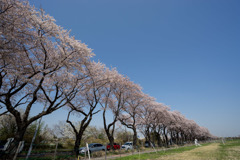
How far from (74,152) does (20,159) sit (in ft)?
15.4

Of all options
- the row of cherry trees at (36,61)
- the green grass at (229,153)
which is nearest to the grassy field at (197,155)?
the green grass at (229,153)

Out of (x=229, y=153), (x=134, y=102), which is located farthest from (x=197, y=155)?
(x=134, y=102)

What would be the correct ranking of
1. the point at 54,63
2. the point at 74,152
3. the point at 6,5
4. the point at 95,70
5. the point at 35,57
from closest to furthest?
1. the point at 6,5
2. the point at 54,63
3. the point at 35,57
4. the point at 74,152
5. the point at 95,70

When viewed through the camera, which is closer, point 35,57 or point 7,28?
point 7,28

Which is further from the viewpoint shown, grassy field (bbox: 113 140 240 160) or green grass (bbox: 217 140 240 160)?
grassy field (bbox: 113 140 240 160)

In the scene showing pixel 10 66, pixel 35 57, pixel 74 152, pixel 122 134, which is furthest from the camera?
pixel 122 134

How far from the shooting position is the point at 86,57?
41.5ft

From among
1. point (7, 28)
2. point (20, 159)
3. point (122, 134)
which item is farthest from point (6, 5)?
point (122, 134)

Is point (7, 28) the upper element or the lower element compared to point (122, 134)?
upper

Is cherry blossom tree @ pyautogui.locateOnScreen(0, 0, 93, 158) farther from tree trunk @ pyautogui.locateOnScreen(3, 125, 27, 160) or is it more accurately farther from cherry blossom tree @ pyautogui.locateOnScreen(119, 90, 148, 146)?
cherry blossom tree @ pyautogui.locateOnScreen(119, 90, 148, 146)

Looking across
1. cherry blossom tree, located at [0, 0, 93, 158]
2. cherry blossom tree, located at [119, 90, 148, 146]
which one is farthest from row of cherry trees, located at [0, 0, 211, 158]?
cherry blossom tree, located at [119, 90, 148, 146]

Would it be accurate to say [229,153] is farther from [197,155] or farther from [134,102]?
[134,102]

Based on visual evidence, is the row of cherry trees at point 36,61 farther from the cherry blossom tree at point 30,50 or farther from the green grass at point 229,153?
the green grass at point 229,153

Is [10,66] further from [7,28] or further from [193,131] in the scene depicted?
[193,131]
